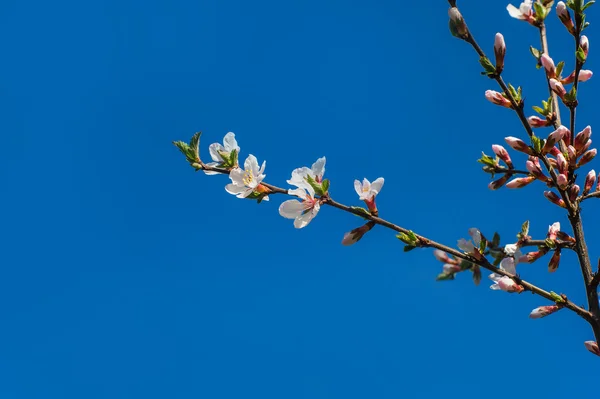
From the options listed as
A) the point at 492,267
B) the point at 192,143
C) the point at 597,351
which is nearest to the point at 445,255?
the point at 492,267

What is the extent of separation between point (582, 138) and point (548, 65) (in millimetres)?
466

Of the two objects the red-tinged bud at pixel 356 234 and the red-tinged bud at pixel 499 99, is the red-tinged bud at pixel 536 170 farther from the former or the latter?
the red-tinged bud at pixel 356 234

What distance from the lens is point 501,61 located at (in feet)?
9.23

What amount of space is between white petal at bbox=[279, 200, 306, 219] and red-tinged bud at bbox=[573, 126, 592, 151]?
1560mm

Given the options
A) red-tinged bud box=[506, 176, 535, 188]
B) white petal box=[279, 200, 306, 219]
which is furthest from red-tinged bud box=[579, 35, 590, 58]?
white petal box=[279, 200, 306, 219]

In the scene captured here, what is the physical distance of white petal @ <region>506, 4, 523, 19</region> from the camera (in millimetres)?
2974

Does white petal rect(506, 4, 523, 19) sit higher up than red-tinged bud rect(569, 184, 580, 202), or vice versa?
white petal rect(506, 4, 523, 19)

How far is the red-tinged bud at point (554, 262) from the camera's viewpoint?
2.81m

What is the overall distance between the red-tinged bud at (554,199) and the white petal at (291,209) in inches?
54.1

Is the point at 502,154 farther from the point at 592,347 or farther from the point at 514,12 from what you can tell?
the point at 592,347

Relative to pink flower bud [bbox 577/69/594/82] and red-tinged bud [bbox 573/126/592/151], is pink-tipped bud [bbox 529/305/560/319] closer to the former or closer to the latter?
red-tinged bud [bbox 573/126/592/151]

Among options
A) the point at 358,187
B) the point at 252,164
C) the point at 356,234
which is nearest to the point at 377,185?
the point at 358,187

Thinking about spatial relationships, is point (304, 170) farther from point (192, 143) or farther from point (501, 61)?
point (501, 61)

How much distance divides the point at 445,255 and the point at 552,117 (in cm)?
101
